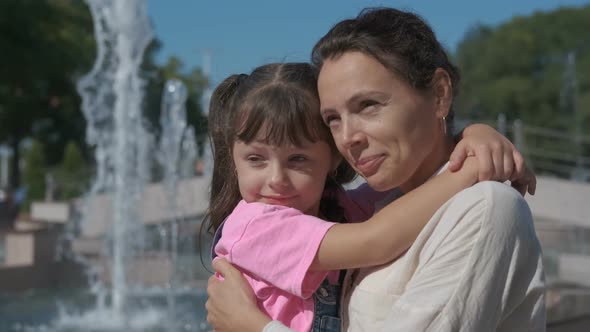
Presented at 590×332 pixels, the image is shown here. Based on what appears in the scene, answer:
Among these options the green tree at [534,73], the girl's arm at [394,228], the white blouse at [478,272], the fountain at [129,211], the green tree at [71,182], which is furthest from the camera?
the green tree at [534,73]

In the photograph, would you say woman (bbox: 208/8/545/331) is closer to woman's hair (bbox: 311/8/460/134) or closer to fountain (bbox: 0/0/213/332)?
woman's hair (bbox: 311/8/460/134)

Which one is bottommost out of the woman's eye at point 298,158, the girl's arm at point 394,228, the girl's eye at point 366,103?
the girl's arm at point 394,228

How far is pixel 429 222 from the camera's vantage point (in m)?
1.38

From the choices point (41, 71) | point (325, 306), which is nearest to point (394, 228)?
point (325, 306)

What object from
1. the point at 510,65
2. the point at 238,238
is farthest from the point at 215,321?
the point at 510,65

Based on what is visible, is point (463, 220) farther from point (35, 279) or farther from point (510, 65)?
point (510, 65)

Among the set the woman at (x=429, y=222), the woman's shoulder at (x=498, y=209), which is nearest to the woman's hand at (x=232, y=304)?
the woman at (x=429, y=222)

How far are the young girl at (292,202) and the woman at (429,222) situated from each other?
4 centimetres

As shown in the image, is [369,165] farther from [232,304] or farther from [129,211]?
[129,211]

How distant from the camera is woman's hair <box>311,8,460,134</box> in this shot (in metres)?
1.43

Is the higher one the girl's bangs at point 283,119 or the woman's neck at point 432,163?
the girl's bangs at point 283,119

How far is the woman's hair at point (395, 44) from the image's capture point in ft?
4.70

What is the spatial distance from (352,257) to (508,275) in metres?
0.29

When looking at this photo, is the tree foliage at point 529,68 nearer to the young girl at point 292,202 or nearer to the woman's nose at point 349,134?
the young girl at point 292,202
